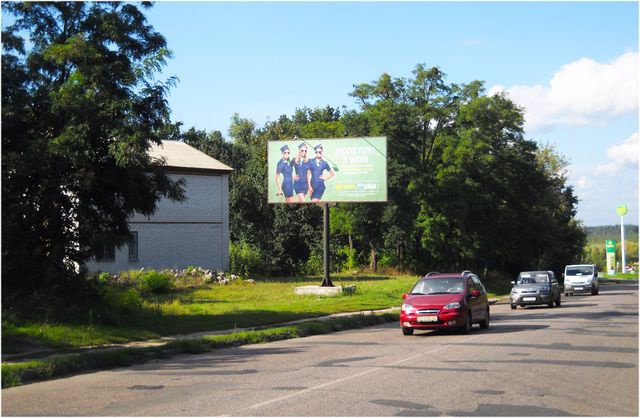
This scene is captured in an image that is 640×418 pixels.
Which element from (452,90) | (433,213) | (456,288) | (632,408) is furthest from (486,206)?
(632,408)

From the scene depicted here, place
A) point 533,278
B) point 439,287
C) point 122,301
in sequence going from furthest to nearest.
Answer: point 533,278 < point 122,301 < point 439,287

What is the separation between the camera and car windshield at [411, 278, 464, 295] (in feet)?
64.9

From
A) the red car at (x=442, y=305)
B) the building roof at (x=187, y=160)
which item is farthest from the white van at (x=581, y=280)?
the red car at (x=442, y=305)

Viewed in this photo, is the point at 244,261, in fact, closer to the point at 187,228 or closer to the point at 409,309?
the point at 187,228

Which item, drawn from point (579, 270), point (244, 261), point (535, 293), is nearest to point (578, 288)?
point (579, 270)

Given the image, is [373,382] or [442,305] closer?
[373,382]

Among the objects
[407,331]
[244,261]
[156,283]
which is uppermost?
[244,261]

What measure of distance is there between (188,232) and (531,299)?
21.4m

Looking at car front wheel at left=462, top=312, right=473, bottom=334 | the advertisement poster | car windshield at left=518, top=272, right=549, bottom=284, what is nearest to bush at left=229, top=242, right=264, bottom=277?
car windshield at left=518, top=272, right=549, bottom=284

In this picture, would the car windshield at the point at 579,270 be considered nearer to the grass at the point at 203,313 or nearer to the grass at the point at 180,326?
the grass at the point at 203,313

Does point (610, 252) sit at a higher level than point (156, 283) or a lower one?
higher

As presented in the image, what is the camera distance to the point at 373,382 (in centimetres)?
1123

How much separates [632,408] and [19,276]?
14501 mm

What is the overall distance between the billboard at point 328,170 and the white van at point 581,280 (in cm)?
1740
